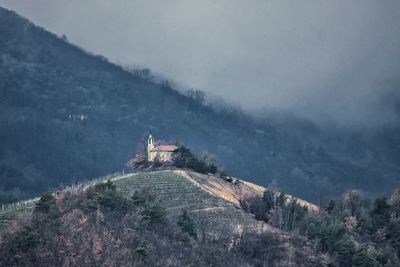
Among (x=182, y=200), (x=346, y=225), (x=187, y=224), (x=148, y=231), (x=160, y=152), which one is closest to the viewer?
(x=148, y=231)

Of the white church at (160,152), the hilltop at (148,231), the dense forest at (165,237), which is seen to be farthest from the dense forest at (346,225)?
the white church at (160,152)

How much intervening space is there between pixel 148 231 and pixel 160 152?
56.3 metres

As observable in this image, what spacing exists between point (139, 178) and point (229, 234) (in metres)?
31.1

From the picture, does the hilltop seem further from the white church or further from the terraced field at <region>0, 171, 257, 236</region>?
the white church

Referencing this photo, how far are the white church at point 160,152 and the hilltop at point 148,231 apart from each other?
1860 centimetres

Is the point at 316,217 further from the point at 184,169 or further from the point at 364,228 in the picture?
the point at 184,169

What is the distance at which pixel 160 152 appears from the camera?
18638 cm

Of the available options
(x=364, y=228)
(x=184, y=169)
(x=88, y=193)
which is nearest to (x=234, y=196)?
(x=184, y=169)

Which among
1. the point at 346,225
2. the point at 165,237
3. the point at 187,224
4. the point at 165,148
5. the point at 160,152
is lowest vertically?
the point at 165,237

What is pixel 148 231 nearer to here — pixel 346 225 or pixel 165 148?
pixel 346 225

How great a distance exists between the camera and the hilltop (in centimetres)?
11538

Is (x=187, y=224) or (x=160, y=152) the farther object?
(x=160, y=152)

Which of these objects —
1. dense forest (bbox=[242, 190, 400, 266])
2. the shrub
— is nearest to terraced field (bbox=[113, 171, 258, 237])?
the shrub

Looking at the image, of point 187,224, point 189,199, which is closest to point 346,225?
point 189,199
